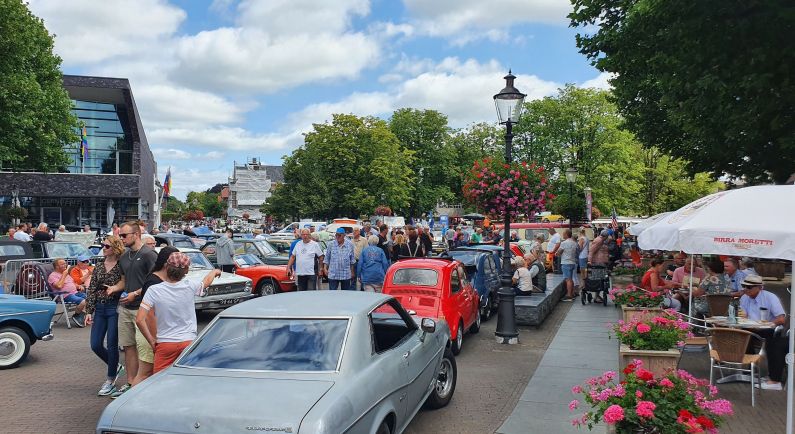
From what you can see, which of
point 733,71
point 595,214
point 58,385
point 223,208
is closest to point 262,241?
point 58,385

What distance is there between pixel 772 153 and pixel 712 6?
880 cm

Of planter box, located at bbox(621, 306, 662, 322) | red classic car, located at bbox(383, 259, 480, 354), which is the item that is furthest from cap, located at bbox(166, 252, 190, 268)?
planter box, located at bbox(621, 306, 662, 322)

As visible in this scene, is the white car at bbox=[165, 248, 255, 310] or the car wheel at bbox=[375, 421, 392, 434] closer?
the car wheel at bbox=[375, 421, 392, 434]

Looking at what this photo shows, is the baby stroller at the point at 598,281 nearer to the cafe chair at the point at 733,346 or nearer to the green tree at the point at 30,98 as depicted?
the cafe chair at the point at 733,346

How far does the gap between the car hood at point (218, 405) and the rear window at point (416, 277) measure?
18.5 ft

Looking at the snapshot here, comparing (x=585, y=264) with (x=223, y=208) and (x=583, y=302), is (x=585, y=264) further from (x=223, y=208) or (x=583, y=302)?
(x=223, y=208)

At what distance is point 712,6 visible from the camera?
8133 mm

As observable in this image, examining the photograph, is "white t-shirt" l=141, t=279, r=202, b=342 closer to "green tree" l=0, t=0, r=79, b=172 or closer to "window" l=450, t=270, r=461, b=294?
"window" l=450, t=270, r=461, b=294

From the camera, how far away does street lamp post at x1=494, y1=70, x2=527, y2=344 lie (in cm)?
1033

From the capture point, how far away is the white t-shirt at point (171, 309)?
18.3 ft

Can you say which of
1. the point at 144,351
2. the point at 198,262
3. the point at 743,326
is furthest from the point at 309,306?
the point at 198,262

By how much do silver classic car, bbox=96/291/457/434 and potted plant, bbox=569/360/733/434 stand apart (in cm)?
163

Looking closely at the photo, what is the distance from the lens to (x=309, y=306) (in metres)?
5.04

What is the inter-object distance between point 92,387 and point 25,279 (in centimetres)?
615
